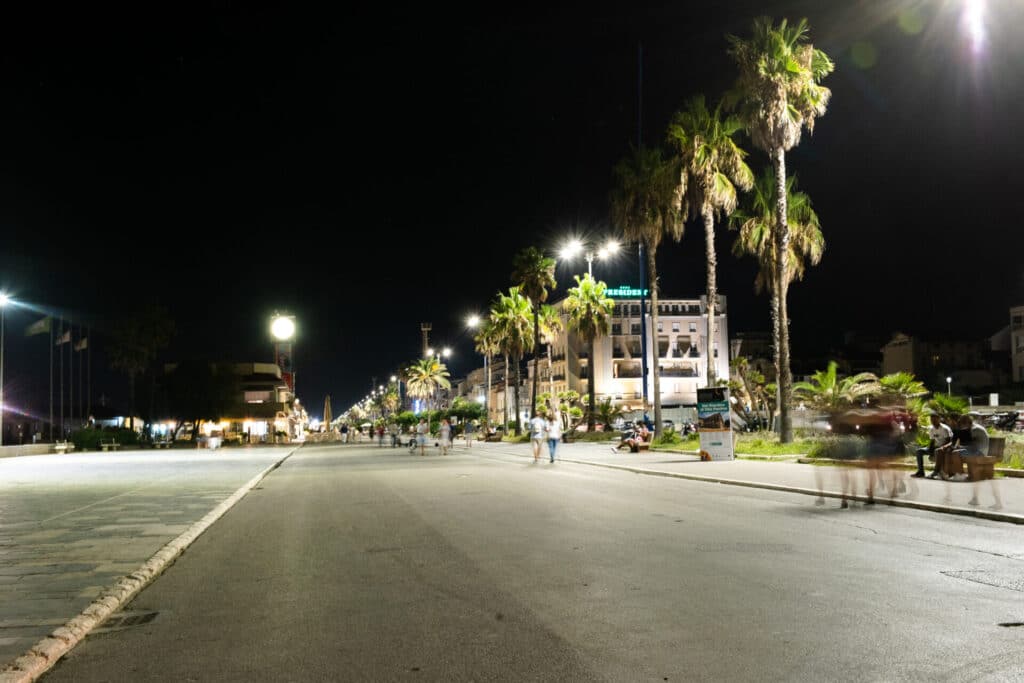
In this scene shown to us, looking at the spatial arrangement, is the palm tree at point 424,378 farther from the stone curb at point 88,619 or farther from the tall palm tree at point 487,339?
the stone curb at point 88,619

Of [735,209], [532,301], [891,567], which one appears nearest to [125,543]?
[891,567]

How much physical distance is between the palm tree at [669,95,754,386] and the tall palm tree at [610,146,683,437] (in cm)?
80

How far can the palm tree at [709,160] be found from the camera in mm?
38031

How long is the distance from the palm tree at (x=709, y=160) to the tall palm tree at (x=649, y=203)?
31.5 inches

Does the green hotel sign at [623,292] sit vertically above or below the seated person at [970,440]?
above

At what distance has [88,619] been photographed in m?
6.89

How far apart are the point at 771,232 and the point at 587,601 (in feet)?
113

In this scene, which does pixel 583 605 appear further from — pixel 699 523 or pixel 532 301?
pixel 532 301

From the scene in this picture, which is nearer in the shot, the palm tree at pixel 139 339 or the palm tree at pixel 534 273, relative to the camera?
the palm tree at pixel 534 273

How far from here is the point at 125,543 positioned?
11.1 m

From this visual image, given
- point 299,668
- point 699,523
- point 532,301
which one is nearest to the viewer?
point 299,668

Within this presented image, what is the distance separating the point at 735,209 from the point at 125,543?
33.4 meters

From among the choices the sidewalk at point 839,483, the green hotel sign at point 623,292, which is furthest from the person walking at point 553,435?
the green hotel sign at point 623,292

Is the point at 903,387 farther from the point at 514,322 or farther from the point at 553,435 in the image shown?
the point at 514,322
